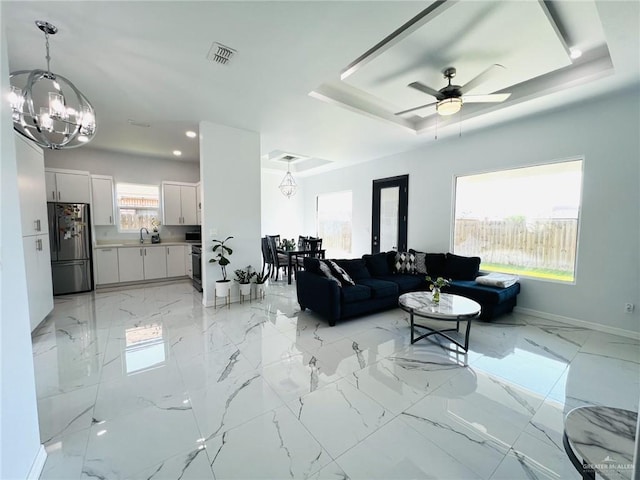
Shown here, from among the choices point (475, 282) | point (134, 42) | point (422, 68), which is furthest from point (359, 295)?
point (134, 42)

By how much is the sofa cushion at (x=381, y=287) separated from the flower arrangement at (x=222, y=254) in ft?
7.30

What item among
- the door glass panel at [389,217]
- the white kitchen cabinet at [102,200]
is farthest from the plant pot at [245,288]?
the white kitchen cabinet at [102,200]

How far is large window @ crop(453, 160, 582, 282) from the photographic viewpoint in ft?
12.1

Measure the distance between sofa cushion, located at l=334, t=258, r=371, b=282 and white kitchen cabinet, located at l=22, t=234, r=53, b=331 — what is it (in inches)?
157

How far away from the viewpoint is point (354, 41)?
2.28 meters

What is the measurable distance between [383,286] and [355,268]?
23.7 inches

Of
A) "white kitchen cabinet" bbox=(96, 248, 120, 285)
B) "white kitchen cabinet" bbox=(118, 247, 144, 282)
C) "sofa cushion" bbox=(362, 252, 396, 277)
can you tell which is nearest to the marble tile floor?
"sofa cushion" bbox=(362, 252, 396, 277)

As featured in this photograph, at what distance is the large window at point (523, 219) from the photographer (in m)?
3.70

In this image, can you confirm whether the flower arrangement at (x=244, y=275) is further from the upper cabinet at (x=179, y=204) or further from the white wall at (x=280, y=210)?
the white wall at (x=280, y=210)

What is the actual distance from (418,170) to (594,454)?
17.0 feet

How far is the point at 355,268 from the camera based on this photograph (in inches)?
172

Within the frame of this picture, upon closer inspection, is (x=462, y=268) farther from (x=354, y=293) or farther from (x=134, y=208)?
(x=134, y=208)

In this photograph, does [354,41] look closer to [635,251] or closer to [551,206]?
[551,206]

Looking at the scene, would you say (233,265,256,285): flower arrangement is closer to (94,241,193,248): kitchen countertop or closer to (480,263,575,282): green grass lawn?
(94,241,193,248): kitchen countertop
